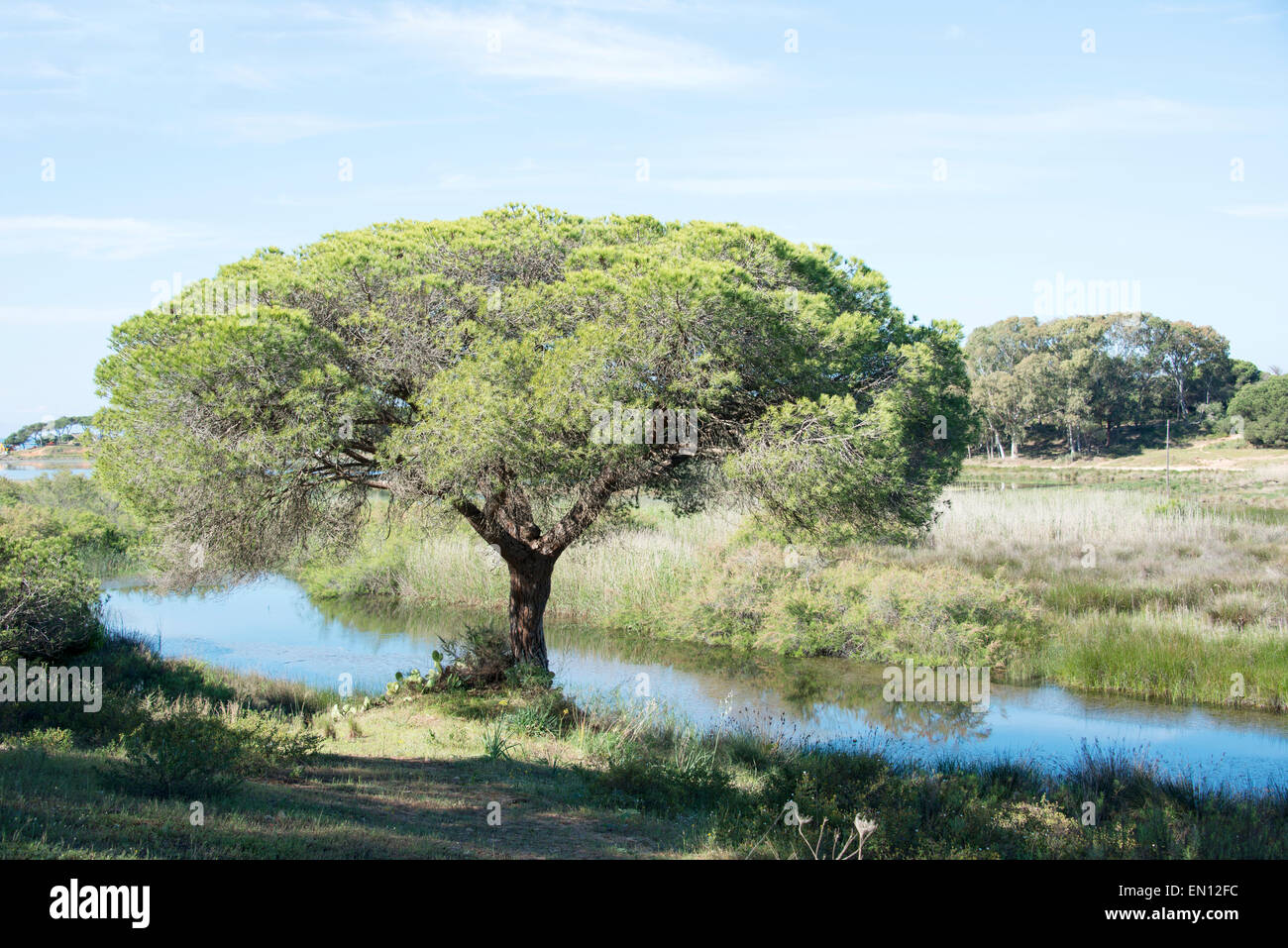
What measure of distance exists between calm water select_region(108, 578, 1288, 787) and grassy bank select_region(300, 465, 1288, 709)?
0.88 m

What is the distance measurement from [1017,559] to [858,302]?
15.1m

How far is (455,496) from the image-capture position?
12.1 m

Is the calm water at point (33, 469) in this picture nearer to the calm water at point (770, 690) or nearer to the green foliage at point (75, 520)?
the green foliage at point (75, 520)

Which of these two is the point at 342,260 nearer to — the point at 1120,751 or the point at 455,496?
the point at 455,496

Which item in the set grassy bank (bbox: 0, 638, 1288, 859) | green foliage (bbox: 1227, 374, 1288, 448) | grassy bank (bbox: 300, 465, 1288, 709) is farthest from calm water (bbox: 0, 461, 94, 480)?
green foliage (bbox: 1227, 374, 1288, 448)

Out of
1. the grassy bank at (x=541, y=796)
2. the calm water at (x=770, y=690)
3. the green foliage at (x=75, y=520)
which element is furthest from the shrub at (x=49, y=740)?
the calm water at (x=770, y=690)

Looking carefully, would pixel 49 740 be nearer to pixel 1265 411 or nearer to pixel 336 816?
pixel 336 816

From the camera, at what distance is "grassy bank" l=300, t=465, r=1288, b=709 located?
59.7 ft

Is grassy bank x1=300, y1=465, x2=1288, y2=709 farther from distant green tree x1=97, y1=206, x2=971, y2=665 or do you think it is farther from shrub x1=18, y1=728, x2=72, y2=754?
shrub x1=18, y1=728, x2=72, y2=754

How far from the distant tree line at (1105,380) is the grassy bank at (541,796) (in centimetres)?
6617

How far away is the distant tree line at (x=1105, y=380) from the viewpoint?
7519 centimetres

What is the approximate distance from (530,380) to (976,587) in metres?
13.6
